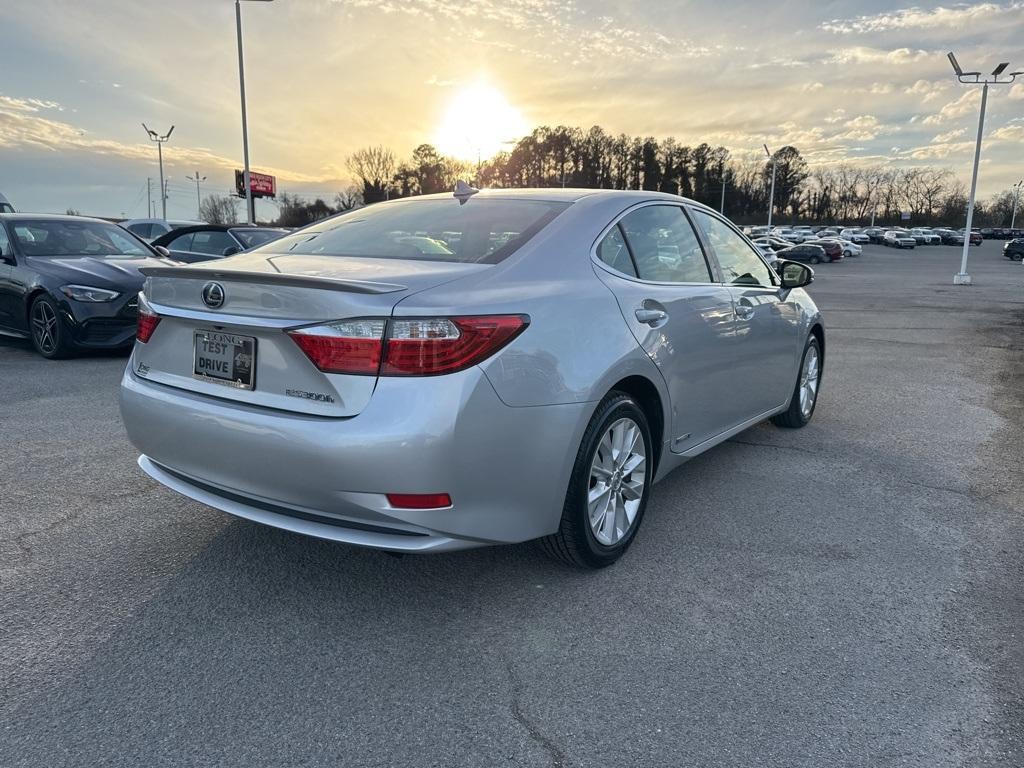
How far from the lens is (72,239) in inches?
341

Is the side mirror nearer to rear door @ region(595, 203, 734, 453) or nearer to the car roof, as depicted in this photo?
rear door @ region(595, 203, 734, 453)

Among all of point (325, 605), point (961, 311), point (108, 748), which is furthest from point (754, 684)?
point (961, 311)

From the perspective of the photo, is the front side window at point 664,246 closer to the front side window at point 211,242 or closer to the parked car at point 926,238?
the front side window at point 211,242

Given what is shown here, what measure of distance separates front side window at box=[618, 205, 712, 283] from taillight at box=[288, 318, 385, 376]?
4.87ft

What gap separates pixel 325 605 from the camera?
2.89 m

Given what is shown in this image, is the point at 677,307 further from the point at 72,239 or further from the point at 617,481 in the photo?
the point at 72,239

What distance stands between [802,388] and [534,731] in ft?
13.2

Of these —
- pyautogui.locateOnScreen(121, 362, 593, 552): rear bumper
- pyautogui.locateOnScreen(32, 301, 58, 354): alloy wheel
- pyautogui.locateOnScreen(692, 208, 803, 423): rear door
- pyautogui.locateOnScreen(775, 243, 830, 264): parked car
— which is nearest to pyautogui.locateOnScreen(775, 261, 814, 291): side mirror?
pyautogui.locateOnScreen(692, 208, 803, 423): rear door

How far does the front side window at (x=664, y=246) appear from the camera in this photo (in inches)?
139

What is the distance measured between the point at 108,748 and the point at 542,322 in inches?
73.6

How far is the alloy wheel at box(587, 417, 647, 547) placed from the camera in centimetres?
309

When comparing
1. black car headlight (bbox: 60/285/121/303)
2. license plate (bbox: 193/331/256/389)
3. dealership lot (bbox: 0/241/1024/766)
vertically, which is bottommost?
dealership lot (bbox: 0/241/1024/766)

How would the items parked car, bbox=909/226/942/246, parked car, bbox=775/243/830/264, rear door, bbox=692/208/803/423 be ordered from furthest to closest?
parked car, bbox=909/226/942/246 → parked car, bbox=775/243/830/264 → rear door, bbox=692/208/803/423

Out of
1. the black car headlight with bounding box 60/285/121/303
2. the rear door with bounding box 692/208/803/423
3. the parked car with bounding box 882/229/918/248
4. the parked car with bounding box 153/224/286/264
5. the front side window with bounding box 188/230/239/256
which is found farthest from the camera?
the parked car with bounding box 882/229/918/248
